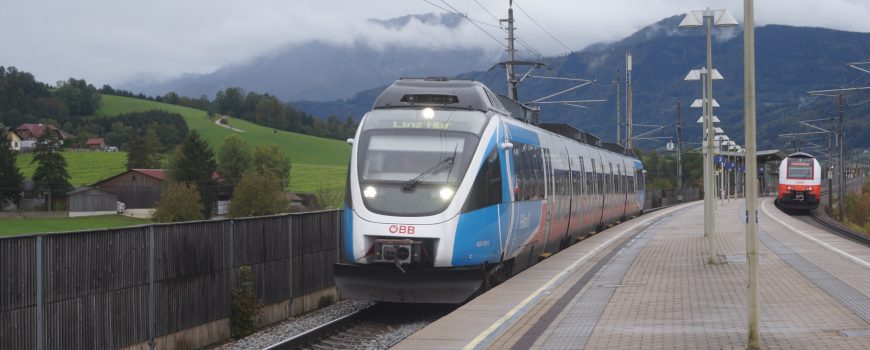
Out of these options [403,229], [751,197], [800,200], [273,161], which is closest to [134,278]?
[403,229]

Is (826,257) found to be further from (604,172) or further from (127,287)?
(127,287)

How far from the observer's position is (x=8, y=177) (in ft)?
411

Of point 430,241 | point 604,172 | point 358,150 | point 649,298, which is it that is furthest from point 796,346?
point 604,172

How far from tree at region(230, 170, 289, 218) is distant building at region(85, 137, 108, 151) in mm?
68677

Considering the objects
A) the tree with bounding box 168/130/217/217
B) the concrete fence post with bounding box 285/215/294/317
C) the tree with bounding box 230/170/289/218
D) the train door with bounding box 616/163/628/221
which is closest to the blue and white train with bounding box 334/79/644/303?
the concrete fence post with bounding box 285/215/294/317

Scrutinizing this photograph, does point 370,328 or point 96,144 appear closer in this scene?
point 370,328

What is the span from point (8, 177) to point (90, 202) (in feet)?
34.3

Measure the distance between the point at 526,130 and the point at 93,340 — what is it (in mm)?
10848

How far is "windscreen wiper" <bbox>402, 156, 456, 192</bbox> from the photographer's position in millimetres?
16859

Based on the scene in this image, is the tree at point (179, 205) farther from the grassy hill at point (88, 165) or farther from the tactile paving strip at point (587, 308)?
the tactile paving strip at point (587, 308)

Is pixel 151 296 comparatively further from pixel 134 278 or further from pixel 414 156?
pixel 414 156

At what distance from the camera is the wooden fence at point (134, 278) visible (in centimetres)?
1239

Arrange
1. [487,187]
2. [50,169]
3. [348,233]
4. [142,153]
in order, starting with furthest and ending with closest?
[142,153], [50,169], [487,187], [348,233]

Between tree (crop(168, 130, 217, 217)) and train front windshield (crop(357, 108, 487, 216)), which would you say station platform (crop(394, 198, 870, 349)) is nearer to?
train front windshield (crop(357, 108, 487, 216))
